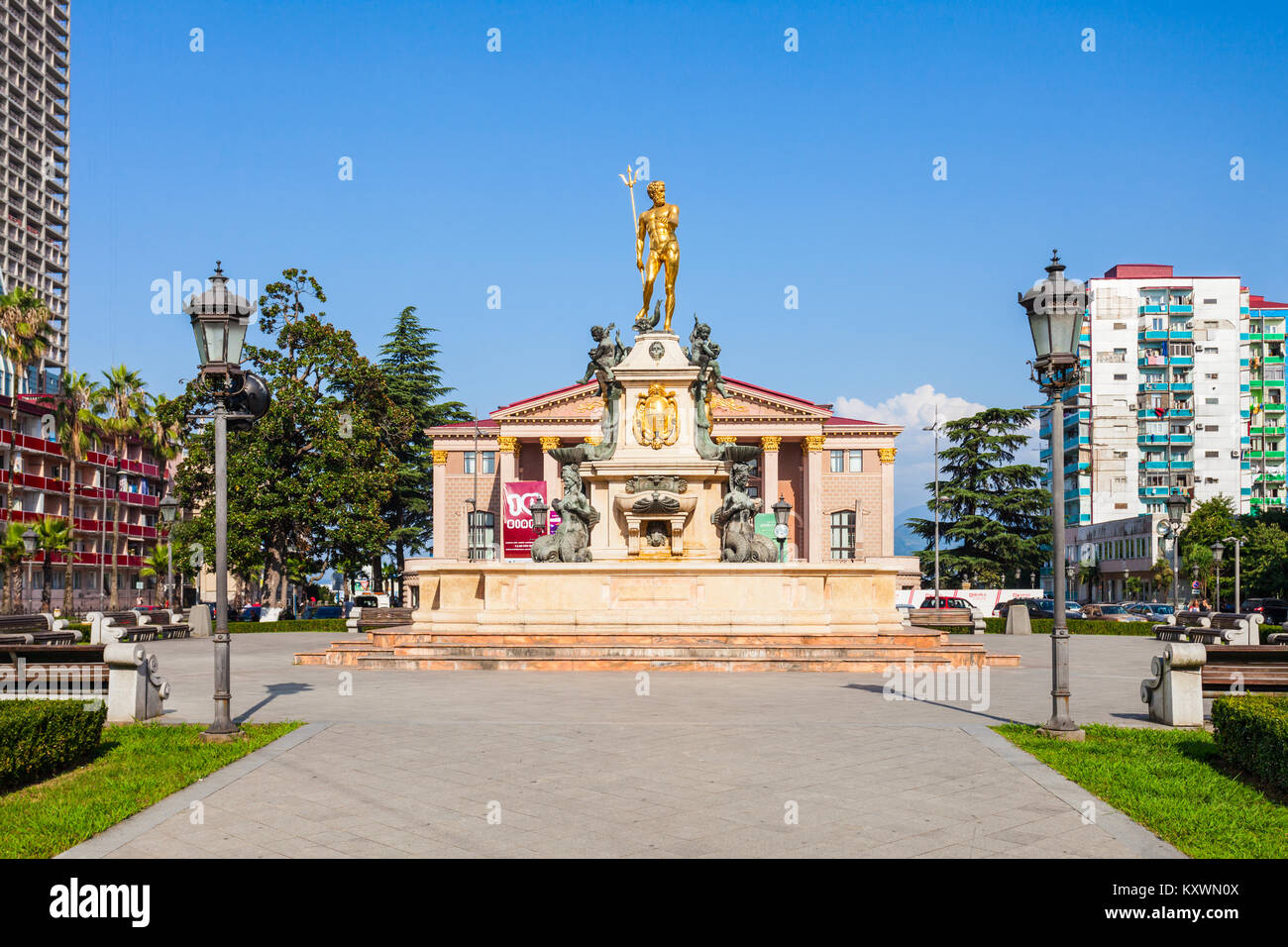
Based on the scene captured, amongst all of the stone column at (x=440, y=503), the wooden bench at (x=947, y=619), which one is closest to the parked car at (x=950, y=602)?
the wooden bench at (x=947, y=619)

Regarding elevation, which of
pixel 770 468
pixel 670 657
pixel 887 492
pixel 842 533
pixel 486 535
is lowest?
pixel 670 657

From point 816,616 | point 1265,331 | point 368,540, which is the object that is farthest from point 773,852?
point 1265,331

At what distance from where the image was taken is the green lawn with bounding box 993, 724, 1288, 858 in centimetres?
743

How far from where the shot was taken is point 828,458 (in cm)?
8325

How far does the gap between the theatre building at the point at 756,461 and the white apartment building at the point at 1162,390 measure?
91.8 feet

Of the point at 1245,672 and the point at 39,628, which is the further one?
the point at 39,628

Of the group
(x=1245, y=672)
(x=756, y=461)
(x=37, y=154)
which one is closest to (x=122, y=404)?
(x=756, y=461)

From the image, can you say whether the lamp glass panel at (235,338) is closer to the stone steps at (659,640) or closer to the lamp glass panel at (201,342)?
the lamp glass panel at (201,342)

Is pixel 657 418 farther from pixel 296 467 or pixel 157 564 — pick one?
pixel 157 564

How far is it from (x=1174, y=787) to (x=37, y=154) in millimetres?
136752

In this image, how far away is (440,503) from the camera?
78312mm

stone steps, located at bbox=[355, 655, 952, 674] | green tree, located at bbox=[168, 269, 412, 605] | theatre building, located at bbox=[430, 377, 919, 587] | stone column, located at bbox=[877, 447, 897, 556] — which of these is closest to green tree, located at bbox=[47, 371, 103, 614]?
green tree, located at bbox=[168, 269, 412, 605]

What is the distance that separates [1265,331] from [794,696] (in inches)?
4046

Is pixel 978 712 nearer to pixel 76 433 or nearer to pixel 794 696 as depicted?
pixel 794 696
